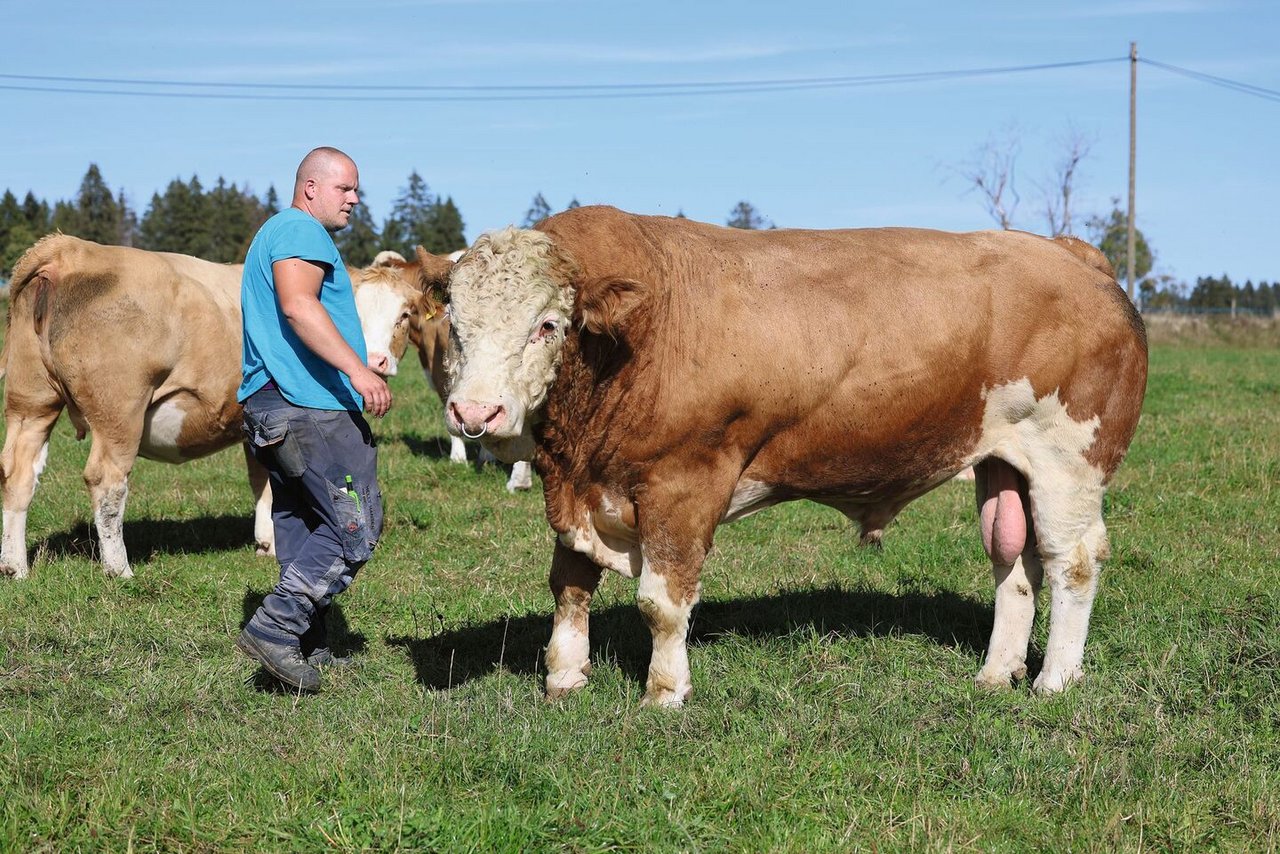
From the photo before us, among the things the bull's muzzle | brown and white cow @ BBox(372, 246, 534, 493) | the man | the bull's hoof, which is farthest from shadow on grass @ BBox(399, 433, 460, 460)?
the bull's muzzle

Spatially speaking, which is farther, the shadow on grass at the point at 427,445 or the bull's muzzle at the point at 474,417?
the shadow on grass at the point at 427,445

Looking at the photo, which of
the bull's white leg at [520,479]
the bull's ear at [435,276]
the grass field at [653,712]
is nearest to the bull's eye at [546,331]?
the bull's ear at [435,276]

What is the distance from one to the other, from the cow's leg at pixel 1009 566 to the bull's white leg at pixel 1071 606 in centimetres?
16

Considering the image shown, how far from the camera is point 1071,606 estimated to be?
5.82 meters

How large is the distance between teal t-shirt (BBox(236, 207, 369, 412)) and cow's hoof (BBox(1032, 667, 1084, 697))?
3482mm

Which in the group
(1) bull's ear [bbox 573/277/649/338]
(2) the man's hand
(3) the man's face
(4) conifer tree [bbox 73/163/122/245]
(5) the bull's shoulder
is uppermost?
(3) the man's face

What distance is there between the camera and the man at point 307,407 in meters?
5.22

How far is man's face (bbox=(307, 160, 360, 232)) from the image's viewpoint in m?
5.43

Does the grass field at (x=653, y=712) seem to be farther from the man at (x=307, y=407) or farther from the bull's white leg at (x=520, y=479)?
the bull's white leg at (x=520, y=479)

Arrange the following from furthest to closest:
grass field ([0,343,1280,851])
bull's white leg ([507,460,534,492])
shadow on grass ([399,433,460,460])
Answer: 1. shadow on grass ([399,433,460,460])
2. bull's white leg ([507,460,534,492])
3. grass field ([0,343,1280,851])

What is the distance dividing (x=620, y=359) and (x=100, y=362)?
4.28 meters

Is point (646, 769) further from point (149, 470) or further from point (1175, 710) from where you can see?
point (149, 470)

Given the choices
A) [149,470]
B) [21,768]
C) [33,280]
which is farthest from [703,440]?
[149,470]

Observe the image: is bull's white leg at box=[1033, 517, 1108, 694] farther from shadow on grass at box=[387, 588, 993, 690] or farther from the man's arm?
the man's arm
